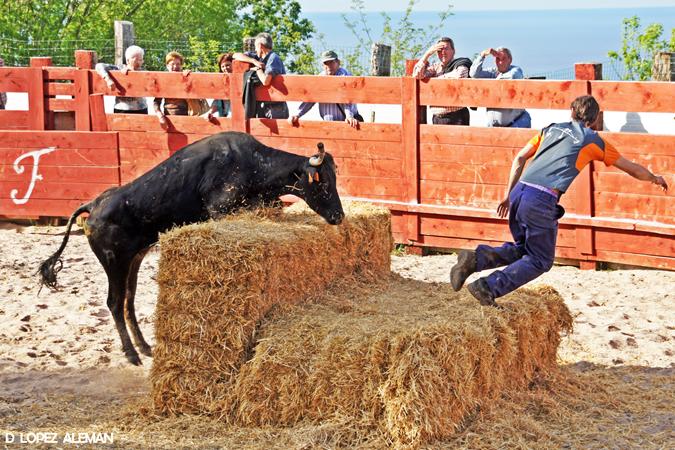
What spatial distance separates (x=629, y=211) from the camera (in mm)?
10445

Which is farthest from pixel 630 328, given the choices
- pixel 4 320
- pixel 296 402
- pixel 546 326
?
pixel 4 320

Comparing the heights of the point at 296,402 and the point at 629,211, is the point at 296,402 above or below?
below

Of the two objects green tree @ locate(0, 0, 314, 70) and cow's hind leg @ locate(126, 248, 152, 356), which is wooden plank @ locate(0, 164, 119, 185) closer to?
cow's hind leg @ locate(126, 248, 152, 356)

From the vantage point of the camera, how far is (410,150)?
11594 millimetres

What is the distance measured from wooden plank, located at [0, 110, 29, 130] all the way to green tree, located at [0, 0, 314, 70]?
21.0 feet

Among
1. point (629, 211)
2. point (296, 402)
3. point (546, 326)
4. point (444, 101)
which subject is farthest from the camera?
point (444, 101)

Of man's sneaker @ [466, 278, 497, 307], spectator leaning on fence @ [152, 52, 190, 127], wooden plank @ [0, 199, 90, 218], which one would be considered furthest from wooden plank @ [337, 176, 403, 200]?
man's sneaker @ [466, 278, 497, 307]

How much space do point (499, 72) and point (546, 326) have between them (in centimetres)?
487

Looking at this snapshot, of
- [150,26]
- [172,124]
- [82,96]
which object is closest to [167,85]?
[172,124]

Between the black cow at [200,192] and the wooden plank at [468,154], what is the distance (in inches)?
132

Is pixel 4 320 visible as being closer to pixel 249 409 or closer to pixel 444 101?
→ pixel 249 409

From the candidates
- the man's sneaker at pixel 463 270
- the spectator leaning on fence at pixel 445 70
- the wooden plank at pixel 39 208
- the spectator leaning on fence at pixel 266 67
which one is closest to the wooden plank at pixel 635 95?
the spectator leaning on fence at pixel 445 70

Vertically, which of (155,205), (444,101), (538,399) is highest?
(444,101)

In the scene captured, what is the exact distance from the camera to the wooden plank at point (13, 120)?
1374 cm
